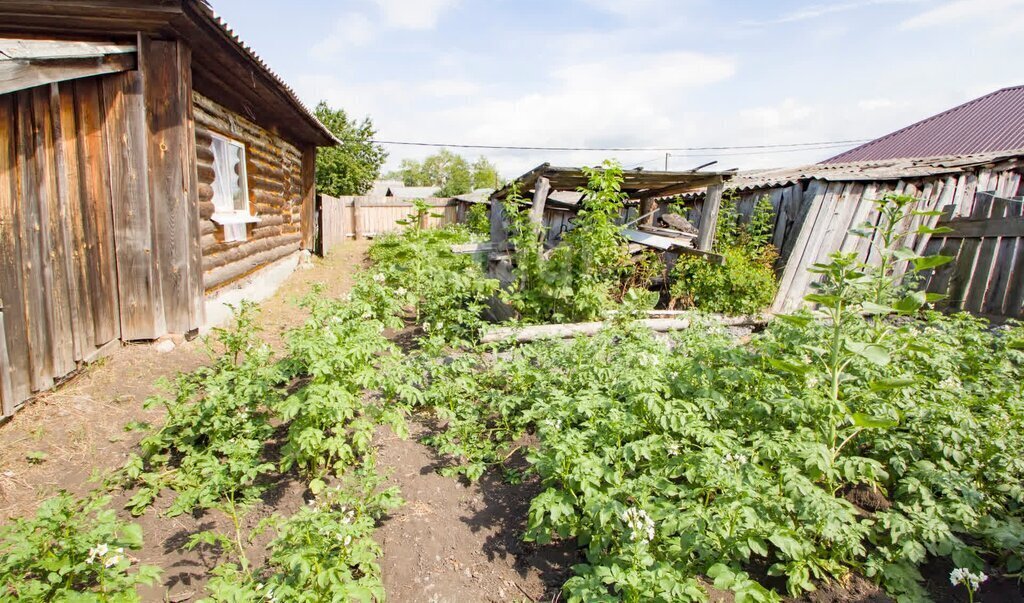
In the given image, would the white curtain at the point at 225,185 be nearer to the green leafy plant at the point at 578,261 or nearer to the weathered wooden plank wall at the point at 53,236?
the weathered wooden plank wall at the point at 53,236

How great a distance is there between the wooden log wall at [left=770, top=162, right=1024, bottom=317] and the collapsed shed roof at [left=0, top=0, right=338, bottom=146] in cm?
763

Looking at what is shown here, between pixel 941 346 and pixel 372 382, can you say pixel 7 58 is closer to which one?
pixel 372 382

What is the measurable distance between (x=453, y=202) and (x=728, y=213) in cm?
1745

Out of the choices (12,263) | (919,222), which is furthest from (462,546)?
(919,222)

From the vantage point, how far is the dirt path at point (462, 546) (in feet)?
8.14

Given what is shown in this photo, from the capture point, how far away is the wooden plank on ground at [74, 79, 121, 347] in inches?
167

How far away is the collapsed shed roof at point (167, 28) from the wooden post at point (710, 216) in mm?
6248

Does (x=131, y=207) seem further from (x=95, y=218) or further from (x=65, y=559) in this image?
(x=65, y=559)

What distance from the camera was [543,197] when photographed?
6.26 meters

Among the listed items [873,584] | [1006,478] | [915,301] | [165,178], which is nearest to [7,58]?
[165,178]

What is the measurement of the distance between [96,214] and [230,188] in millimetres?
3025

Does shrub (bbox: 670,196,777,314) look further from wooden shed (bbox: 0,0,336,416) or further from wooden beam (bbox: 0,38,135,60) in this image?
wooden beam (bbox: 0,38,135,60)

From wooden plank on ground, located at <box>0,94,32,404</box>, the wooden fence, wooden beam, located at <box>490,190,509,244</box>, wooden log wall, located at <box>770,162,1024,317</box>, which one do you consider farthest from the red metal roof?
wooden plank on ground, located at <box>0,94,32,404</box>

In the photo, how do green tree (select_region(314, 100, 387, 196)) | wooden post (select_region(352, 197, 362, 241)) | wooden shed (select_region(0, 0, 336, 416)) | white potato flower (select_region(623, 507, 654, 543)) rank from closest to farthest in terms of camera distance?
white potato flower (select_region(623, 507, 654, 543)), wooden shed (select_region(0, 0, 336, 416)), wooden post (select_region(352, 197, 362, 241)), green tree (select_region(314, 100, 387, 196))
